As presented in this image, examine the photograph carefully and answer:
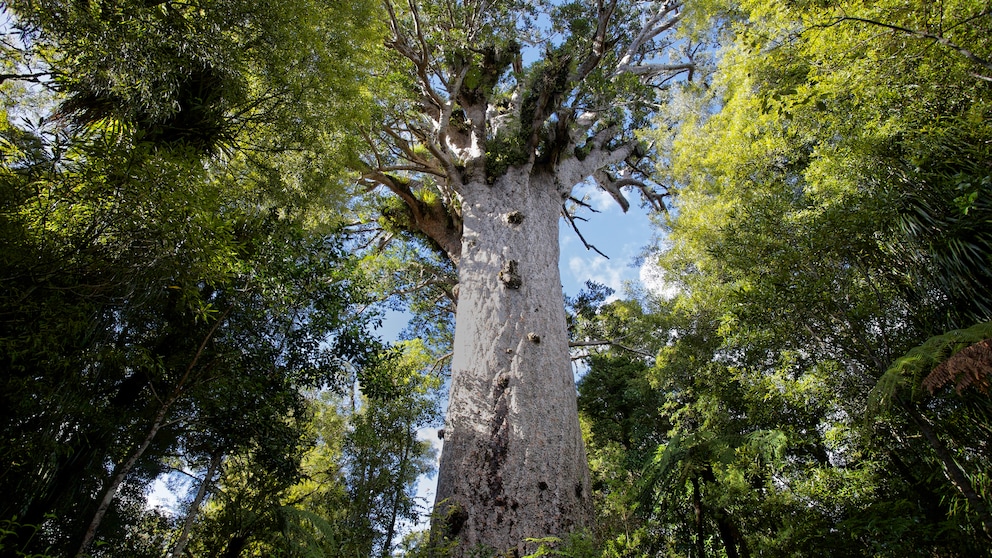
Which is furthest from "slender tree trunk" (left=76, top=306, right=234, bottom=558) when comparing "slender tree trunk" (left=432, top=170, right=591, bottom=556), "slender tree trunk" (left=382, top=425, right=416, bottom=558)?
"slender tree trunk" (left=382, top=425, right=416, bottom=558)

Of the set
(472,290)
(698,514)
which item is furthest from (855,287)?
(472,290)

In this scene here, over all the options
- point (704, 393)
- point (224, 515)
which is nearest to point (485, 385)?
point (704, 393)

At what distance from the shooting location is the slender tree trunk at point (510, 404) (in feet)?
11.1

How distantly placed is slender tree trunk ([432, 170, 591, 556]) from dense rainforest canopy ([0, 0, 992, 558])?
29mm

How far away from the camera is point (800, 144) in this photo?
15.3 feet

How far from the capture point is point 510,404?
13.0ft

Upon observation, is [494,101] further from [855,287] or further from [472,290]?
[855,287]

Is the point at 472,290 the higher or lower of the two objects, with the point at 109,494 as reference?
higher

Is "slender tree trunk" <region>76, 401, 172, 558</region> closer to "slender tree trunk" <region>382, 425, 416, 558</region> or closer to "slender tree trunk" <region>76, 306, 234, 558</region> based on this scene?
"slender tree trunk" <region>76, 306, 234, 558</region>

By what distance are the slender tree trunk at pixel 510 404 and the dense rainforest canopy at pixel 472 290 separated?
29 mm

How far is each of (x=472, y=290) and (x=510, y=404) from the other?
1.39 metres

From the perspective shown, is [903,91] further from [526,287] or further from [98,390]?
[98,390]

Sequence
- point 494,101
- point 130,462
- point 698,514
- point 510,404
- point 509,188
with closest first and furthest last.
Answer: point 130,462
point 698,514
point 510,404
point 509,188
point 494,101

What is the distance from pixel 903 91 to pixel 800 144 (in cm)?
139
